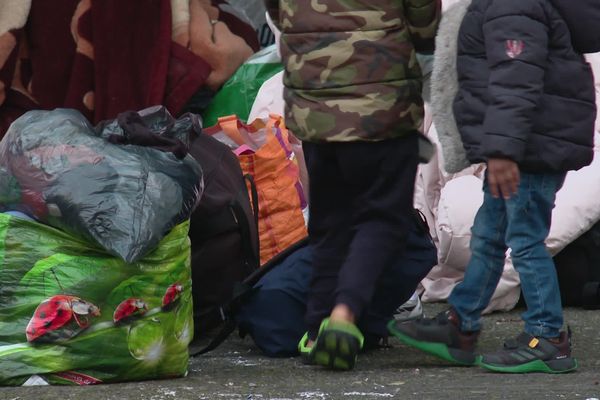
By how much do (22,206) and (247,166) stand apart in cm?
143

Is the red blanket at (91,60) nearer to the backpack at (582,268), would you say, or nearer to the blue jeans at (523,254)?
the backpack at (582,268)

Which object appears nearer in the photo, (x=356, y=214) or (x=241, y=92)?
(x=356, y=214)

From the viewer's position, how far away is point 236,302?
405 centimetres

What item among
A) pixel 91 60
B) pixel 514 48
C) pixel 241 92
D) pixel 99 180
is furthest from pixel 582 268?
pixel 91 60

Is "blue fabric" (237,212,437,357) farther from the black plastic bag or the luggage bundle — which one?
the black plastic bag

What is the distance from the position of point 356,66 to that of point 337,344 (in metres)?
0.74

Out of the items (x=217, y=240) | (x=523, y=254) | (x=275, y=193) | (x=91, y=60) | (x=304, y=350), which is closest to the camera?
(x=523, y=254)

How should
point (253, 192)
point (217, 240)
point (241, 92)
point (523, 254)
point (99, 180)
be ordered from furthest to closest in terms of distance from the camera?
point (241, 92) < point (253, 192) < point (217, 240) < point (523, 254) < point (99, 180)

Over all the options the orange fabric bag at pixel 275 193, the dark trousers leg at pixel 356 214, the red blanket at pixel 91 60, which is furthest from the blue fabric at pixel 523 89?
the red blanket at pixel 91 60

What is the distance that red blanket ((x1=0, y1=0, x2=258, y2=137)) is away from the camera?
5508mm

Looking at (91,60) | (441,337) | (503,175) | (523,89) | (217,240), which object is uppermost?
(523,89)

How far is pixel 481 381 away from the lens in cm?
341

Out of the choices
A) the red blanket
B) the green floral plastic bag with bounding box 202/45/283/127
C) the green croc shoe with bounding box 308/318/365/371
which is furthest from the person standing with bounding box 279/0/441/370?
the green floral plastic bag with bounding box 202/45/283/127

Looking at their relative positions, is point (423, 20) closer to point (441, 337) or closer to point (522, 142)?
point (522, 142)
